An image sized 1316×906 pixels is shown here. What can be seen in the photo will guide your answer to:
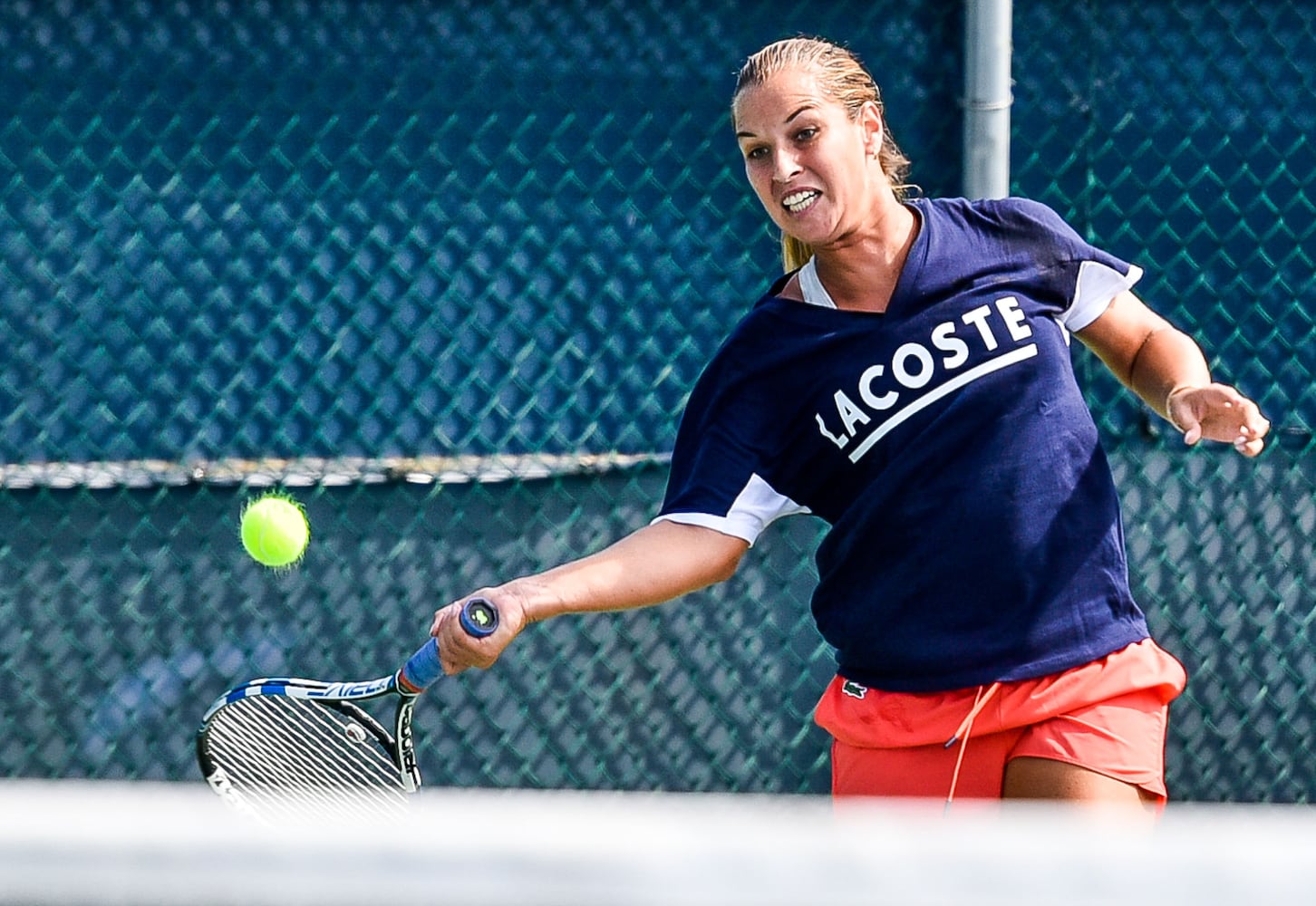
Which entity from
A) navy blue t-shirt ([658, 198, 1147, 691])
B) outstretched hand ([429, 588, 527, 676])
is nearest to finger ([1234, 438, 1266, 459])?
navy blue t-shirt ([658, 198, 1147, 691])

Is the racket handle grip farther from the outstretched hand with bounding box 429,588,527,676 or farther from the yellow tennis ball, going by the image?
the yellow tennis ball

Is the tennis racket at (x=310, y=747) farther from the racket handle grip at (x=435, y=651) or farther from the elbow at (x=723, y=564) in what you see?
the elbow at (x=723, y=564)

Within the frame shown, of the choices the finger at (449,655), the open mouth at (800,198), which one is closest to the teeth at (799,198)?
the open mouth at (800,198)

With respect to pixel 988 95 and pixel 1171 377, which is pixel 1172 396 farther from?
pixel 988 95

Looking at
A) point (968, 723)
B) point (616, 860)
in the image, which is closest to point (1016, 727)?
point (968, 723)

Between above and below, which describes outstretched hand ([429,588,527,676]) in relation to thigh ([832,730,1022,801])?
above

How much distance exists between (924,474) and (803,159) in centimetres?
50

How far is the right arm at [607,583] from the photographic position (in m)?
2.36

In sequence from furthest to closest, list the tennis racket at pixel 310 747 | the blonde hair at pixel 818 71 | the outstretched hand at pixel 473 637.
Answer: the tennis racket at pixel 310 747, the blonde hair at pixel 818 71, the outstretched hand at pixel 473 637

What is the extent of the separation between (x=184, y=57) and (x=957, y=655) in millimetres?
2157

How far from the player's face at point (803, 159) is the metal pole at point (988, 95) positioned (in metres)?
1.05

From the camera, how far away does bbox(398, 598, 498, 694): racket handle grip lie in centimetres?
235

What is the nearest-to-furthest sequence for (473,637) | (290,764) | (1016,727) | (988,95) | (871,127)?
(473,637), (1016,727), (871,127), (290,764), (988,95)

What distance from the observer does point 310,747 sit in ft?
10.7
